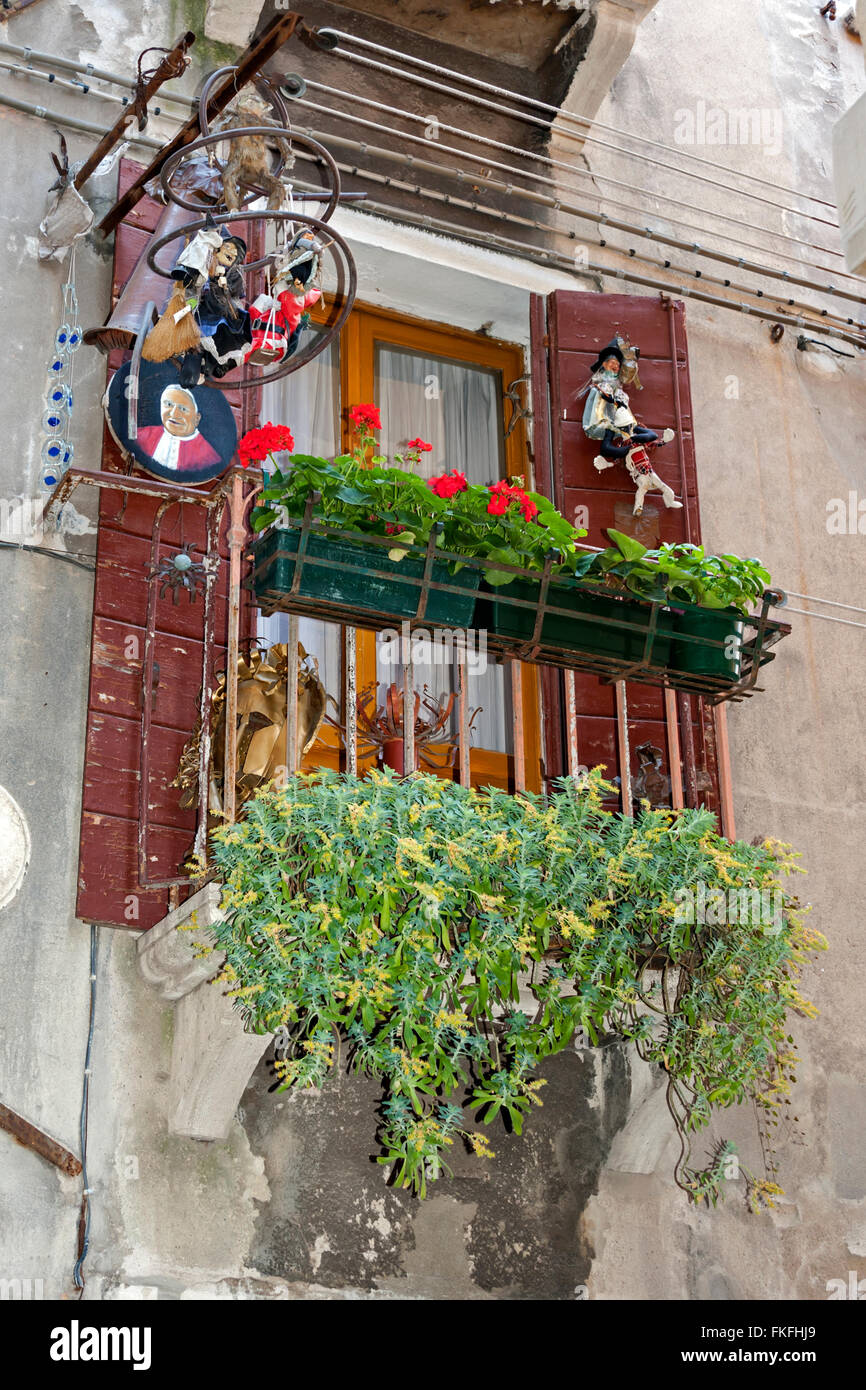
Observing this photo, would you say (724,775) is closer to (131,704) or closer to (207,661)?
(207,661)

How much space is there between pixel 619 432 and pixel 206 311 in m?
2.03

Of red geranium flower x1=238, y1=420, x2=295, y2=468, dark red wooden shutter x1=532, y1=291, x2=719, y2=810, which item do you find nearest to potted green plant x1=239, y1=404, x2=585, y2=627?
red geranium flower x1=238, y1=420, x2=295, y2=468

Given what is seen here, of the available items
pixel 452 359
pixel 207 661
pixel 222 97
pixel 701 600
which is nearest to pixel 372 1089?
pixel 207 661

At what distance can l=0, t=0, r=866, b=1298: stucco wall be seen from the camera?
493 centimetres

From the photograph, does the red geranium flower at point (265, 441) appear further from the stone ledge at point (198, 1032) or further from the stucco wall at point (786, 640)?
the stucco wall at point (786, 640)

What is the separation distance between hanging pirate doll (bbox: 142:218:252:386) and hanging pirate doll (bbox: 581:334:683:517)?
5.86ft

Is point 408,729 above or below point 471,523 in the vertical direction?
below

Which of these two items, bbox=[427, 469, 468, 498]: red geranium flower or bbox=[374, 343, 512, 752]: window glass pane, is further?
bbox=[374, 343, 512, 752]: window glass pane

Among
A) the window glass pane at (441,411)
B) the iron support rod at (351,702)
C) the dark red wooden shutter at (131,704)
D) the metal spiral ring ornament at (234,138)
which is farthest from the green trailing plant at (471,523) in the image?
the window glass pane at (441,411)

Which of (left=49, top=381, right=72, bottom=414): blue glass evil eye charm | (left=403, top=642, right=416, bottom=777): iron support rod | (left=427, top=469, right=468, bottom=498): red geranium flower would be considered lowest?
(left=403, top=642, right=416, bottom=777): iron support rod

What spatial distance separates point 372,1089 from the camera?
5434mm

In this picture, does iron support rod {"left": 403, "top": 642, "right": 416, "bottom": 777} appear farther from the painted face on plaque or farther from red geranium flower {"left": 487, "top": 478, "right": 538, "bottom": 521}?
the painted face on plaque

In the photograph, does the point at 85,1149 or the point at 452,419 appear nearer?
the point at 85,1149
